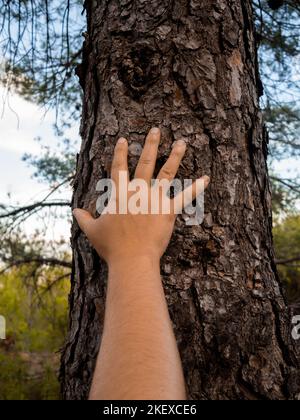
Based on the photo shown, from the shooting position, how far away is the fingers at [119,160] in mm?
1162

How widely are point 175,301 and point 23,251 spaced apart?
143 inches

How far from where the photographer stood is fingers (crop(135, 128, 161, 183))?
1132 mm

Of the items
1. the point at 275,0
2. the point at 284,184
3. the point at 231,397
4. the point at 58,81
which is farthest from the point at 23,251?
the point at 231,397

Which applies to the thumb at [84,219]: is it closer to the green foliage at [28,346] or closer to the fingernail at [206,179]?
the fingernail at [206,179]

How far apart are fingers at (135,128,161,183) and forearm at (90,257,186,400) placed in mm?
253

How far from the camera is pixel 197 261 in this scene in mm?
1196

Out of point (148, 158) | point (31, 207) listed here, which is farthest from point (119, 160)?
point (31, 207)

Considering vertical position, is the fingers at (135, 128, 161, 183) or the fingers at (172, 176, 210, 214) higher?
the fingers at (135, 128, 161, 183)

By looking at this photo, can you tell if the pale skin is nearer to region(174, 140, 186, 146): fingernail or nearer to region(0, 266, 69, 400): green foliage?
region(174, 140, 186, 146): fingernail

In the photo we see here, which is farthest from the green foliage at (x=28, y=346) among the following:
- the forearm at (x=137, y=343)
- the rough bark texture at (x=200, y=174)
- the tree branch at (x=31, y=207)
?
the forearm at (x=137, y=343)

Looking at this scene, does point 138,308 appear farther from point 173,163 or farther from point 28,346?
point 28,346

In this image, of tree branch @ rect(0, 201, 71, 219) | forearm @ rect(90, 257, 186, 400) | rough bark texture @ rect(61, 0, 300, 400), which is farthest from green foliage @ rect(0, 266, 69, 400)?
forearm @ rect(90, 257, 186, 400)

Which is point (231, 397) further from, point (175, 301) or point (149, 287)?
point (149, 287)

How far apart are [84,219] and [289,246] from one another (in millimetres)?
4540
